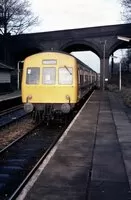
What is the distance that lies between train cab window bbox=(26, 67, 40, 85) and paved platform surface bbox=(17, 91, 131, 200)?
16.1 feet

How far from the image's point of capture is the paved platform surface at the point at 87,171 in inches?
260

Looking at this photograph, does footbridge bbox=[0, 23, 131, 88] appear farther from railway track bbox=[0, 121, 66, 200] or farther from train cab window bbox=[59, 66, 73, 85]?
railway track bbox=[0, 121, 66, 200]

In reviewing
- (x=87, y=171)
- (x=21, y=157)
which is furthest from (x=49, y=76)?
(x=87, y=171)

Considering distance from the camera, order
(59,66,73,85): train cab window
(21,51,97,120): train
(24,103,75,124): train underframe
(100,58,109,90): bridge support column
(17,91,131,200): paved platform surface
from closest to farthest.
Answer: (17,91,131,200): paved platform surface → (24,103,75,124): train underframe → (21,51,97,120): train → (59,66,73,85): train cab window → (100,58,109,90): bridge support column

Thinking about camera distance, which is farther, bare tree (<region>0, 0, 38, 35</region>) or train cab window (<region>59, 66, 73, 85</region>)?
bare tree (<region>0, 0, 38, 35</region>)

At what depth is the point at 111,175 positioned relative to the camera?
7762 millimetres

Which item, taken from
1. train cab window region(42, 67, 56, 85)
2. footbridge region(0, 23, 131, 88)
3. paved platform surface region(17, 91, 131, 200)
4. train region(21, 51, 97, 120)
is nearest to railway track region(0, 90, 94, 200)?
paved platform surface region(17, 91, 131, 200)

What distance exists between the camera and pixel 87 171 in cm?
812

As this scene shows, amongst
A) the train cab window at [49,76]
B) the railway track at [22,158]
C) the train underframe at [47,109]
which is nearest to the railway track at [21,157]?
the railway track at [22,158]

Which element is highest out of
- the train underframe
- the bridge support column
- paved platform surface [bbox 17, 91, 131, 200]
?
the bridge support column

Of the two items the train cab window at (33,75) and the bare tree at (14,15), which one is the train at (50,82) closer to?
the train cab window at (33,75)

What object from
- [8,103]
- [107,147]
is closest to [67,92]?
[107,147]

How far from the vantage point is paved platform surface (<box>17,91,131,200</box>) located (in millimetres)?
6598

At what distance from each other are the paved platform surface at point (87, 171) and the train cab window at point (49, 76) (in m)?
4.61
